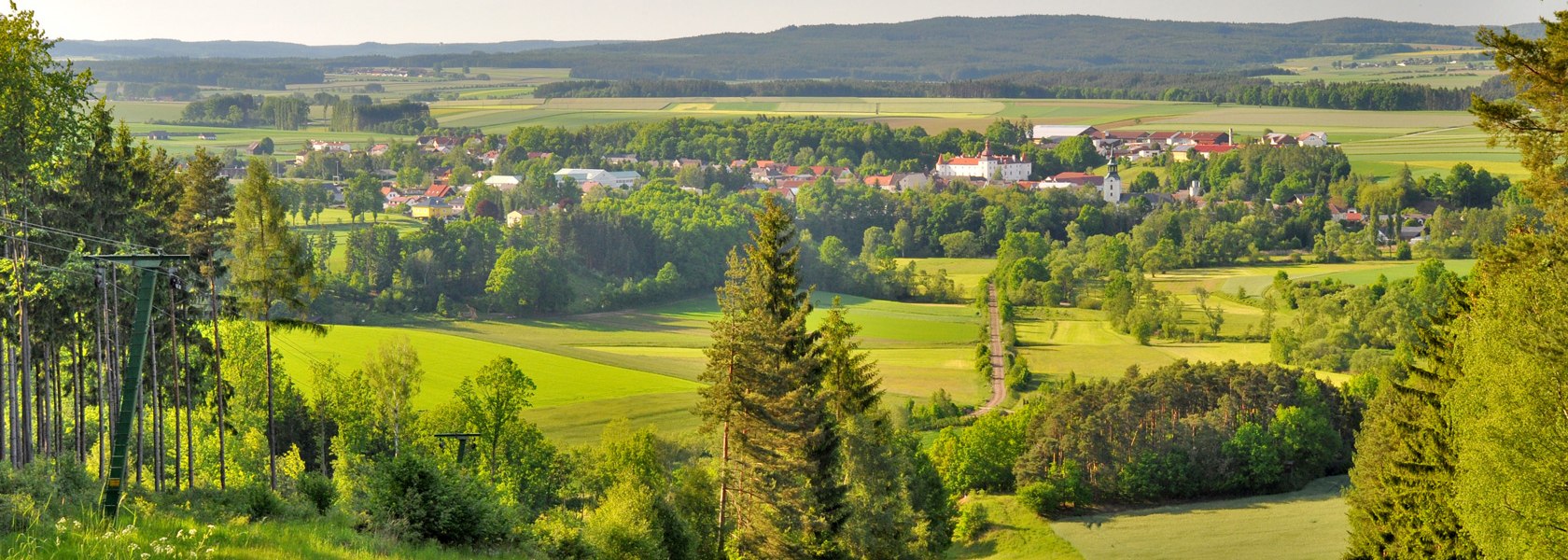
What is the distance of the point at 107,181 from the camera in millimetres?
23219

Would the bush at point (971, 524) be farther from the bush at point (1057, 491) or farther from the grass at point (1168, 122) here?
the grass at point (1168, 122)

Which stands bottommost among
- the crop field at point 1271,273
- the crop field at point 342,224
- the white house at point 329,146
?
the crop field at point 1271,273

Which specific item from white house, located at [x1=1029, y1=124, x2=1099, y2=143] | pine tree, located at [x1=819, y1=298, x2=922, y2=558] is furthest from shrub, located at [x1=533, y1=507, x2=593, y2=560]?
white house, located at [x1=1029, y1=124, x2=1099, y2=143]

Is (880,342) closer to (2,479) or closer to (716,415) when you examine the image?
(716,415)

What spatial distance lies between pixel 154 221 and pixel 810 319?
152 feet

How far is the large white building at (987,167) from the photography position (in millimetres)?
148750

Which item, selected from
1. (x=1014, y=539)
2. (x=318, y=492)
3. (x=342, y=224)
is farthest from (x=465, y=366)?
(x=342, y=224)

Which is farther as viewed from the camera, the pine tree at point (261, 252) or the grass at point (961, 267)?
the grass at point (961, 267)

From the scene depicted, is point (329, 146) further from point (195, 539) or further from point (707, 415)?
point (195, 539)

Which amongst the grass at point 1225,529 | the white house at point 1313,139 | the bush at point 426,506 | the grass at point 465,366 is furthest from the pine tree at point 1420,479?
the white house at point 1313,139

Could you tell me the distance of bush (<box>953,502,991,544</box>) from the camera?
39.1m

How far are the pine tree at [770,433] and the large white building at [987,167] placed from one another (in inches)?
4907

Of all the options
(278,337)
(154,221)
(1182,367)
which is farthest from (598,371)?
(154,221)

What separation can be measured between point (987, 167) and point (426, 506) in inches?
5396
